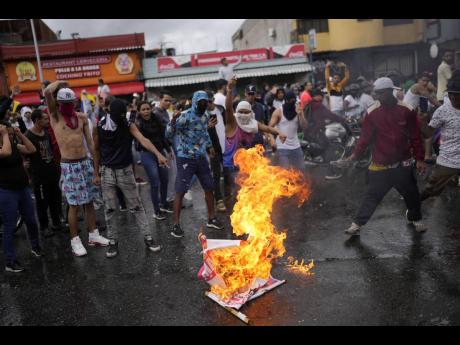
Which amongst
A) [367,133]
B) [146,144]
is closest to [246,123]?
[146,144]

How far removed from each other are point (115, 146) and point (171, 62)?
20260mm

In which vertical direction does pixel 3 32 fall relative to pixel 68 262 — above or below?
above

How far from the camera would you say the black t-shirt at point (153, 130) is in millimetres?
6867

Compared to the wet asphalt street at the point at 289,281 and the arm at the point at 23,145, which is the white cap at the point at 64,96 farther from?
the wet asphalt street at the point at 289,281

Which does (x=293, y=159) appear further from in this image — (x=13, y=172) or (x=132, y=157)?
(x=13, y=172)

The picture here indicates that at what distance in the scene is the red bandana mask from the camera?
5.46m

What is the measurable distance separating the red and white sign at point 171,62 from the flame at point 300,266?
21.5 meters

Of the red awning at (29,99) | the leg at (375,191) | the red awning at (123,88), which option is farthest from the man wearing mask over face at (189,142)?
the red awning at (29,99)

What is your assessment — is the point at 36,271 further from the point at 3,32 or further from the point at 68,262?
the point at 3,32

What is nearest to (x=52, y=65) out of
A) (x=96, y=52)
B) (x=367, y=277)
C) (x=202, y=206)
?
(x=96, y=52)

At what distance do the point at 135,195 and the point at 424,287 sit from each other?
3761 millimetres

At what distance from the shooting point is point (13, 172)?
5.22 metres

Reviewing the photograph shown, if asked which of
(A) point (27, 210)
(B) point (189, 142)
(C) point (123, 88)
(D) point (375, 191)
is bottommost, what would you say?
(D) point (375, 191)
